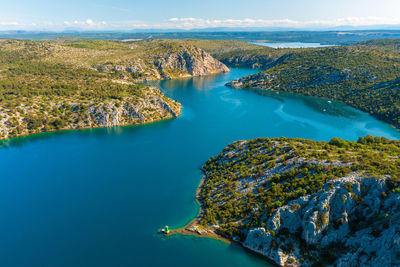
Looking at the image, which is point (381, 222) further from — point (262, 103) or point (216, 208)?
point (262, 103)

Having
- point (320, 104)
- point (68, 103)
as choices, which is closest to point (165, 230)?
point (68, 103)

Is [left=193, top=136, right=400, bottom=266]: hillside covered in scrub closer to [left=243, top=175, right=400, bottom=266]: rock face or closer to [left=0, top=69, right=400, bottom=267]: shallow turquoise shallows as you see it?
[left=243, top=175, right=400, bottom=266]: rock face

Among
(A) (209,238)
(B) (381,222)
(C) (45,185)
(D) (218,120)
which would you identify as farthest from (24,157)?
(B) (381,222)

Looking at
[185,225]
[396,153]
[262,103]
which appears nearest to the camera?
[185,225]

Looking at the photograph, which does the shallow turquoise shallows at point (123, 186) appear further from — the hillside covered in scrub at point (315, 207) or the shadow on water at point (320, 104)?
the hillside covered in scrub at point (315, 207)

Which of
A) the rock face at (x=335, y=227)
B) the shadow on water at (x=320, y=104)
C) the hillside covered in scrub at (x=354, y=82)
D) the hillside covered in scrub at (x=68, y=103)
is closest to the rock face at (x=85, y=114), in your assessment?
the hillside covered in scrub at (x=68, y=103)

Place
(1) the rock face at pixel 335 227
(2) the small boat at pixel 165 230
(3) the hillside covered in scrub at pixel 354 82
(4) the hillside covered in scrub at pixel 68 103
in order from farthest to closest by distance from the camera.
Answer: (3) the hillside covered in scrub at pixel 354 82
(4) the hillside covered in scrub at pixel 68 103
(2) the small boat at pixel 165 230
(1) the rock face at pixel 335 227
